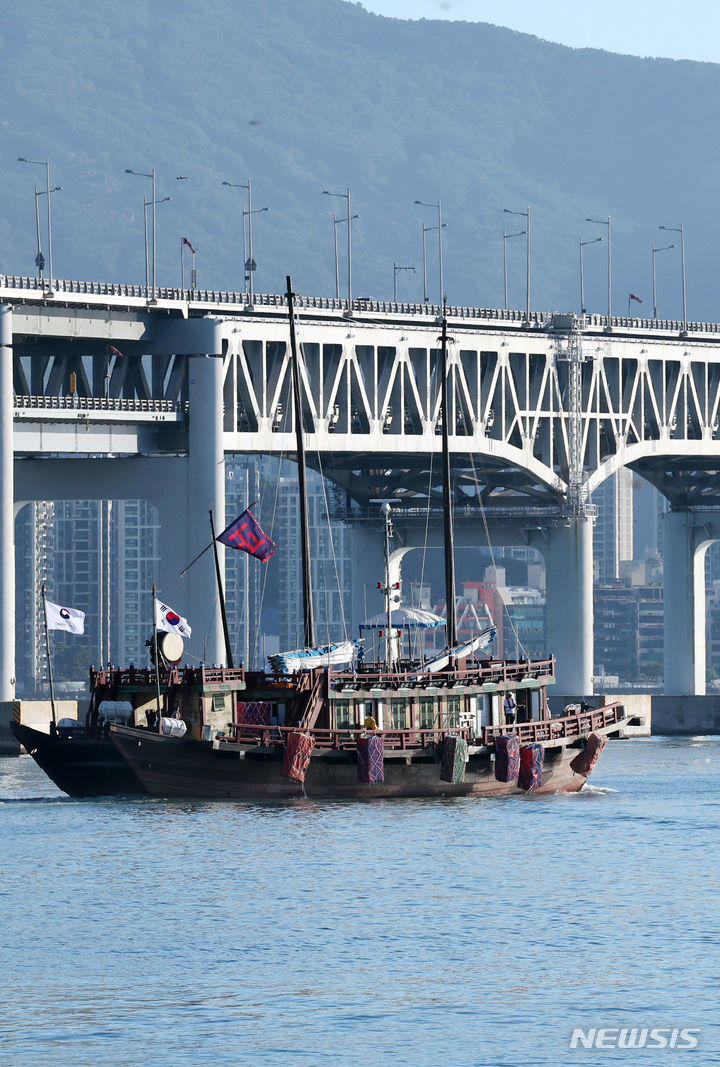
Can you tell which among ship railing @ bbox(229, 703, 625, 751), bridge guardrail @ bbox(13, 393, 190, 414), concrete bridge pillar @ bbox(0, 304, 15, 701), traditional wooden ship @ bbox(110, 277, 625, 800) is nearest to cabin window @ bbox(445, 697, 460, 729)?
traditional wooden ship @ bbox(110, 277, 625, 800)

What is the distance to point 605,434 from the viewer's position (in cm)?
13938

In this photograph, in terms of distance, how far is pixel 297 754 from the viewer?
232 feet

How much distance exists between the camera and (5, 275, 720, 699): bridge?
10869cm

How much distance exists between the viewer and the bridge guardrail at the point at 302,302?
10562cm

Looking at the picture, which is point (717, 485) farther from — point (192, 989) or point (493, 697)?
point (192, 989)

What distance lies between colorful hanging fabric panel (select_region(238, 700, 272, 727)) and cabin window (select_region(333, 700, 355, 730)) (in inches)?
88.6

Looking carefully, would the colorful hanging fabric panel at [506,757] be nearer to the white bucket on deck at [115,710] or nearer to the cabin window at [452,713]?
the cabin window at [452,713]

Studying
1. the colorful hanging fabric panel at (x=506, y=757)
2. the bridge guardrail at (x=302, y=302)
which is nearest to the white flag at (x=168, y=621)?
the colorful hanging fabric panel at (x=506, y=757)

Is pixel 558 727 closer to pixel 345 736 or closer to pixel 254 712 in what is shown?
pixel 345 736

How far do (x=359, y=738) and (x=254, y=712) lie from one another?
149 inches

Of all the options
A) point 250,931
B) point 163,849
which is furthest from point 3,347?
point 250,931

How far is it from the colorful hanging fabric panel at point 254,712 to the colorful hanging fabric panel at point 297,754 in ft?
7.91

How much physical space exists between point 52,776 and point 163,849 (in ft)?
42.7

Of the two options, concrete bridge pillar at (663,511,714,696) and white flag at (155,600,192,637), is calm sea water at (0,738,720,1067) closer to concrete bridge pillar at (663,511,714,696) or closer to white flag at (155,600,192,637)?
white flag at (155,600,192,637)
